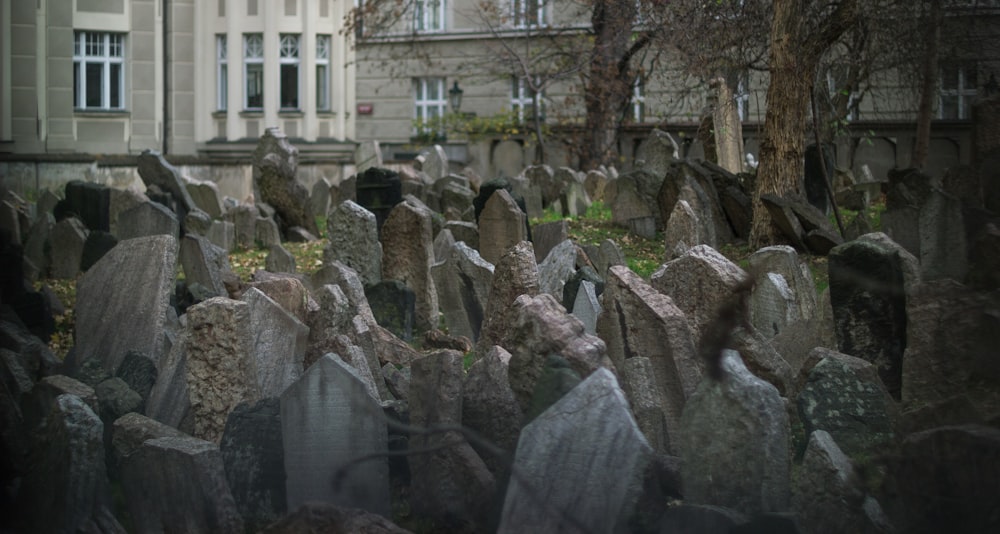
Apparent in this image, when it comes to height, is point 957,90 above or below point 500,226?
above

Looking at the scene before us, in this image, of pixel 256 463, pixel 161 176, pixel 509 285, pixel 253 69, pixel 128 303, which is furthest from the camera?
pixel 253 69

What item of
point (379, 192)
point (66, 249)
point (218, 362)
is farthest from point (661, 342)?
point (66, 249)

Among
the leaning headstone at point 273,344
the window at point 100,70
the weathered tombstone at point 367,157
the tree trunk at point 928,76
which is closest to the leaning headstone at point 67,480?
the leaning headstone at point 273,344

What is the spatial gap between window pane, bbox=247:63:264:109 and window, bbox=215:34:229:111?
23.9 inches

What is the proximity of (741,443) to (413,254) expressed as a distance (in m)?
5.85

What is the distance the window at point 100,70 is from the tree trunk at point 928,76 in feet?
74.4

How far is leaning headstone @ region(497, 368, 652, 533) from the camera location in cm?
397

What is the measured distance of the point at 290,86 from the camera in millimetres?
32562

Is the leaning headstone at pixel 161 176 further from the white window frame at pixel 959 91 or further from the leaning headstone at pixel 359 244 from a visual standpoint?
the white window frame at pixel 959 91

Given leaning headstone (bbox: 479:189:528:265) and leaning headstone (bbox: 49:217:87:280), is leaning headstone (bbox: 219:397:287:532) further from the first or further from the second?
leaning headstone (bbox: 49:217:87:280)

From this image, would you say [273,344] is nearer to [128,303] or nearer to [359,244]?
[128,303]

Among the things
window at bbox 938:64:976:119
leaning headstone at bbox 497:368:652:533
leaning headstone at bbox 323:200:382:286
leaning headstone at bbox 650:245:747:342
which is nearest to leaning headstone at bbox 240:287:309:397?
leaning headstone at bbox 497:368:652:533

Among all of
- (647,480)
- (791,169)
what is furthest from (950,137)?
(647,480)

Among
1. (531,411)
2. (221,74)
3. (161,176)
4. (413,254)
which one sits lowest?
(531,411)
